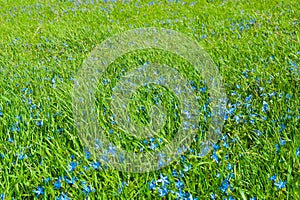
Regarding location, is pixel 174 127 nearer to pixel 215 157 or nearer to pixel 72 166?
pixel 215 157

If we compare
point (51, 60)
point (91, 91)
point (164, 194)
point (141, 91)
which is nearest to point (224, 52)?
point (141, 91)

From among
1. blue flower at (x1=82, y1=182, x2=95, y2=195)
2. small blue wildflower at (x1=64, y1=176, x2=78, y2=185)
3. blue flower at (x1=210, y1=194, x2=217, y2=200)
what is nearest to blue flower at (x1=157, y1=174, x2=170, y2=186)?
blue flower at (x1=210, y1=194, x2=217, y2=200)

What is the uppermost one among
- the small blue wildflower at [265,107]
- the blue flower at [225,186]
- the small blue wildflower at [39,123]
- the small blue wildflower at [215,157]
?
the small blue wildflower at [265,107]

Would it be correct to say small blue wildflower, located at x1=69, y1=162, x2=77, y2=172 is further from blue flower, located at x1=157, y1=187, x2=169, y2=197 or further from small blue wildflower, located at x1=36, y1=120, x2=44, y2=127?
small blue wildflower, located at x1=36, y1=120, x2=44, y2=127

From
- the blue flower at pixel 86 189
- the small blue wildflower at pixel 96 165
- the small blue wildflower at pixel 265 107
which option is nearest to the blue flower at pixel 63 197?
the blue flower at pixel 86 189

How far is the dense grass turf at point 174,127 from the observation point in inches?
85.1

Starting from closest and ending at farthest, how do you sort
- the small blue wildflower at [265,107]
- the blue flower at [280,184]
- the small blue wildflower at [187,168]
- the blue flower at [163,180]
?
the blue flower at [280,184] < the blue flower at [163,180] < the small blue wildflower at [187,168] < the small blue wildflower at [265,107]

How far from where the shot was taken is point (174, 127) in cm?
284

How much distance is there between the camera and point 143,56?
4.34 meters

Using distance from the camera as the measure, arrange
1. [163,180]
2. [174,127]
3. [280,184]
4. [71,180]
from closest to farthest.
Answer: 1. [280,184]
2. [163,180]
3. [71,180]
4. [174,127]

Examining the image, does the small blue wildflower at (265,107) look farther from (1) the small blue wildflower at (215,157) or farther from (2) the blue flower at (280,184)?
(2) the blue flower at (280,184)

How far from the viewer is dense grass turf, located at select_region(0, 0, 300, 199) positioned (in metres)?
2.16

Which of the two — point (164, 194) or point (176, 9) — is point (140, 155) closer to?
point (164, 194)

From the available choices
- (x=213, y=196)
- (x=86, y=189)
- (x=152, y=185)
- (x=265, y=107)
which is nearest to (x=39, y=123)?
(x=86, y=189)
